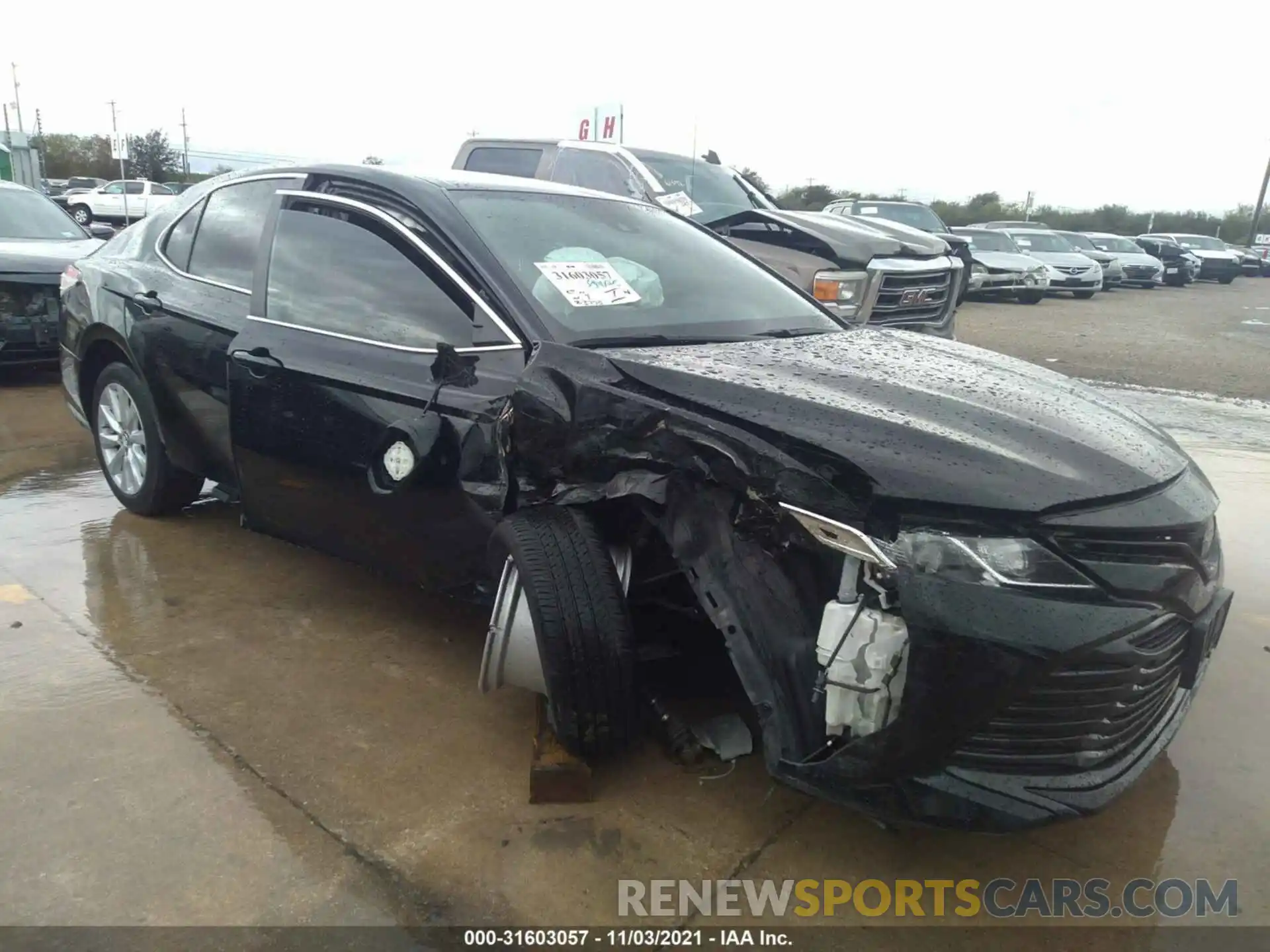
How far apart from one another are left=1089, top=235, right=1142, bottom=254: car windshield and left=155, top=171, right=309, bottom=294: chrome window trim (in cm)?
2575

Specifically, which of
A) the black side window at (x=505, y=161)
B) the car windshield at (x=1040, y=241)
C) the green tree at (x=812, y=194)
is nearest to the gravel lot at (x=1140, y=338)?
the car windshield at (x=1040, y=241)

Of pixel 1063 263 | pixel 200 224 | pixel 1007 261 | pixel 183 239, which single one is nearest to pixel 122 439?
pixel 183 239

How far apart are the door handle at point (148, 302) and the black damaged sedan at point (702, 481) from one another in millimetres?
110

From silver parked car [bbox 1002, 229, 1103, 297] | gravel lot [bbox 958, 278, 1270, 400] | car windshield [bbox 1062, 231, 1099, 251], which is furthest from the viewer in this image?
car windshield [bbox 1062, 231, 1099, 251]

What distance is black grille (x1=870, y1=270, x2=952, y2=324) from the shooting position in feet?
22.3

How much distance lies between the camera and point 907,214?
14055 millimetres

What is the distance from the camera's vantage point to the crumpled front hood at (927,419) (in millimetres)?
2037

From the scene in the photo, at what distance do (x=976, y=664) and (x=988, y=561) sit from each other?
0.68 ft

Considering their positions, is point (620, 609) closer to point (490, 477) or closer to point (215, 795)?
point (490, 477)

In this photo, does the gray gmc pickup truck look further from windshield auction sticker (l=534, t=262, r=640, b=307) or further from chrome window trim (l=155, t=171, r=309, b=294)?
windshield auction sticker (l=534, t=262, r=640, b=307)

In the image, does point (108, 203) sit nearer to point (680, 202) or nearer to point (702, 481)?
point (680, 202)

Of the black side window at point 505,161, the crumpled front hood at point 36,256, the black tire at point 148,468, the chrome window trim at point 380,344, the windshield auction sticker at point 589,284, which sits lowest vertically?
the black tire at point 148,468

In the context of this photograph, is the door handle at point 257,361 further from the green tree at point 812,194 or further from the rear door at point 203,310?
the green tree at point 812,194

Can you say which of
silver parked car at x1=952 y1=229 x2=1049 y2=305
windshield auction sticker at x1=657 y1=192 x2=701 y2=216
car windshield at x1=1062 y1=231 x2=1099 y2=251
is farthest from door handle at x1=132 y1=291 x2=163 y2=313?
car windshield at x1=1062 y1=231 x2=1099 y2=251
